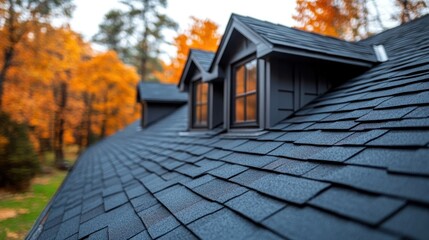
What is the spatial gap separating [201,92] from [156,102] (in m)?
5.81

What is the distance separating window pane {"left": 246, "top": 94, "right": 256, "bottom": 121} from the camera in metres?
3.37

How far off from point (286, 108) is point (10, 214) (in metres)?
5.98

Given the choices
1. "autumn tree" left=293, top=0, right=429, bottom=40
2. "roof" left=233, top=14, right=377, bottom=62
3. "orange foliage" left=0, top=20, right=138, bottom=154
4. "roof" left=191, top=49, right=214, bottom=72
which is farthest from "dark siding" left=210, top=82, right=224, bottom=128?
"orange foliage" left=0, top=20, right=138, bottom=154

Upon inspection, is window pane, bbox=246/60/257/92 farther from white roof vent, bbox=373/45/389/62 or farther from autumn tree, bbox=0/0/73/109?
autumn tree, bbox=0/0/73/109

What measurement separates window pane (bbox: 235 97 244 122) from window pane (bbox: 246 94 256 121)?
4.6 inches

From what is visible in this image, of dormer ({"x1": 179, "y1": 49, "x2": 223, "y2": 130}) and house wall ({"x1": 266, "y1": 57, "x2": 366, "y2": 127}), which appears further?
dormer ({"x1": 179, "y1": 49, "x2": 223, "y2": 130})

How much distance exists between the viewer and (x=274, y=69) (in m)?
3.12

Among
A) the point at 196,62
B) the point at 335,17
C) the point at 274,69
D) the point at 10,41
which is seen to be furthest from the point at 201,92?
the point at 10,41

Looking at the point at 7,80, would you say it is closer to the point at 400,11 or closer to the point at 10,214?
the point at 10,214

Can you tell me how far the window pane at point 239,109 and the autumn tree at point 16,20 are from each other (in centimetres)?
994

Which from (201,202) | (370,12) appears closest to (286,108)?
(201,202)

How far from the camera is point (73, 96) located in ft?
57.9

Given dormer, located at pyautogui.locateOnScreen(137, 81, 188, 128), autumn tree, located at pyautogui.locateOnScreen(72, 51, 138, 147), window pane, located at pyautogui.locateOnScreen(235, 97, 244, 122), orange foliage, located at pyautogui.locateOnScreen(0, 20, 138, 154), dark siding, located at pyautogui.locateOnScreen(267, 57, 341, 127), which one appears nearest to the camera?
dark siding, located at pyautogui.locateOnScreen(267, 57, 341, 127)

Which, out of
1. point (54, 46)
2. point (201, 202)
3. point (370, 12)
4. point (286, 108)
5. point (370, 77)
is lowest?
point (201, 202)
